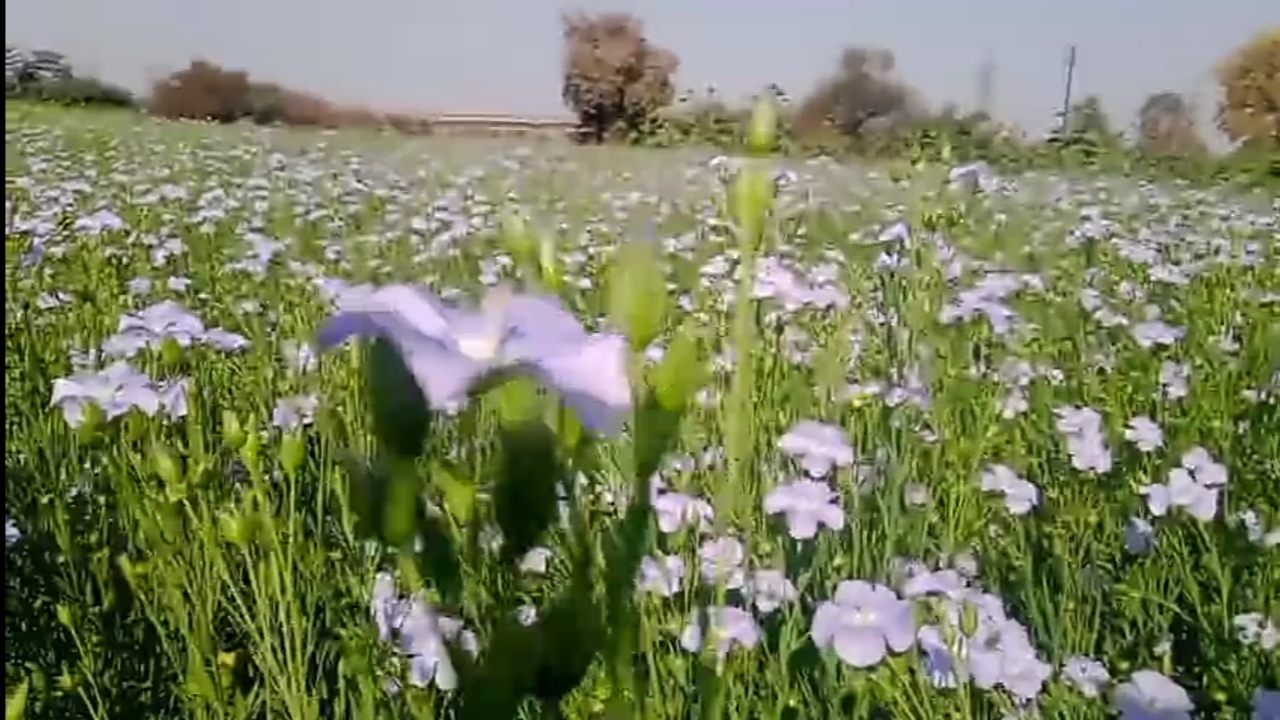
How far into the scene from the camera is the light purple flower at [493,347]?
329 mm

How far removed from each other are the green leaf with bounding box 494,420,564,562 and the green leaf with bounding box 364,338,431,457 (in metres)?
0.02

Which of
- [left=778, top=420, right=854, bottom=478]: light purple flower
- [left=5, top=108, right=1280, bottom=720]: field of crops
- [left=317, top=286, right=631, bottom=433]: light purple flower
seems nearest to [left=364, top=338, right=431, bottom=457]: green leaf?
[left=317, top=286, right=631, bottom=433]: light purple flower

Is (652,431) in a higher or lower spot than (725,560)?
higher

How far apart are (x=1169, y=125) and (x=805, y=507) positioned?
0.32m

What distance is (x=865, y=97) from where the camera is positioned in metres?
0.81

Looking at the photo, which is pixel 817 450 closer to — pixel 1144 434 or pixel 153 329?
pixel 1144 434

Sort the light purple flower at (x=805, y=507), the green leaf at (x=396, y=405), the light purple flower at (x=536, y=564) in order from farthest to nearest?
the light purple flower at (x=805, y=507) → the light purple flower at (x=536, y=564) → the green leaf at (x=396, y=405)

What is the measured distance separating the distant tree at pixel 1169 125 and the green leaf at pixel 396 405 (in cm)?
65

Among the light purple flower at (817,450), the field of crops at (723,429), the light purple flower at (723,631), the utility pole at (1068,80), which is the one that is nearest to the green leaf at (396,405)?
the field of crops at (723,429)

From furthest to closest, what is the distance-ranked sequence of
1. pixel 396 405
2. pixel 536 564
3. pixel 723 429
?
pixel 723 429, pixel 536 564, pixel 396 405

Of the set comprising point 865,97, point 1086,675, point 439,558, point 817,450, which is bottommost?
point 1086,675

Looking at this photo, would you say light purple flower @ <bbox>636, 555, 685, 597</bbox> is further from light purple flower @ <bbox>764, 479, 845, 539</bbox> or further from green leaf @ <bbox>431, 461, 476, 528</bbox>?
green leaf @ <bbox>431, 461, 476, 528</bbox>

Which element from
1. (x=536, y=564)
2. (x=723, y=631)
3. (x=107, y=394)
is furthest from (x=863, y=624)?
(x=107, y=394)

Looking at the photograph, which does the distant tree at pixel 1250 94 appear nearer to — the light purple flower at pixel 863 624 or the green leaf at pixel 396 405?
the light purple flower at pixel 863 624
